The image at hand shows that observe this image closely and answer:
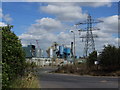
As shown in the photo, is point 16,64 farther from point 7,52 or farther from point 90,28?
point 90,28

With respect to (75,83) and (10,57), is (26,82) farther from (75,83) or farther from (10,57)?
(75,83)

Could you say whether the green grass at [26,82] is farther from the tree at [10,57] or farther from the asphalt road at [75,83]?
the asphalt road at [75,83]

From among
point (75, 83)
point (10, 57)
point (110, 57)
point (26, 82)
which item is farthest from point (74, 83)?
point (110, 57)

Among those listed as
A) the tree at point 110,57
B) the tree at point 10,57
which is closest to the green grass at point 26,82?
the tree at point 10,57

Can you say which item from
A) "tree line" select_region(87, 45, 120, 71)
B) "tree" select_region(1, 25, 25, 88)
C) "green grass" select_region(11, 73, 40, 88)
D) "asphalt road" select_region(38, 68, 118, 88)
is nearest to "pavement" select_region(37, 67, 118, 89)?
"asphalt road" select_region(38, 68, 118, 88)

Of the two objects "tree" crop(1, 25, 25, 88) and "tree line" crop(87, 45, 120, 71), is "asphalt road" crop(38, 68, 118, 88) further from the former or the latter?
"tree line" crop(87, 45, 120, 71)

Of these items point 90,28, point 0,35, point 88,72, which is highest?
point 90,28

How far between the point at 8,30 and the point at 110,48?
107 feet

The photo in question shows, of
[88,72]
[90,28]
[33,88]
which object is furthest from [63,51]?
[33,88]

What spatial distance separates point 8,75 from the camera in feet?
26.7

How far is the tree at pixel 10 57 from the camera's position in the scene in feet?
25.8

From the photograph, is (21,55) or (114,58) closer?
(21,55)

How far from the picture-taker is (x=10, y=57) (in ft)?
27.2

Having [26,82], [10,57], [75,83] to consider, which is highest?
[10,57]
